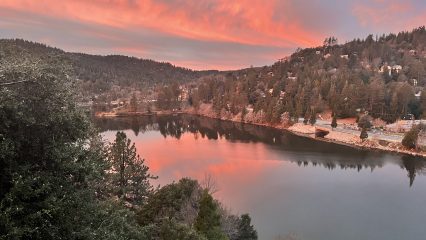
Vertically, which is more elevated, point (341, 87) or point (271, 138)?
point (341, 87)

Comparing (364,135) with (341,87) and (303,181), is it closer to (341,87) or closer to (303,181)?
(303,181)

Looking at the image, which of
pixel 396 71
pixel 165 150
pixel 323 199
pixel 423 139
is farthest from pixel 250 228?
pixel 396 71

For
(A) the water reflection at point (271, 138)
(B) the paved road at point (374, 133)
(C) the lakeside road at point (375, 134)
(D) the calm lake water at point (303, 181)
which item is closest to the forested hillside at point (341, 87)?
(B) the paved road at point (374, 133)

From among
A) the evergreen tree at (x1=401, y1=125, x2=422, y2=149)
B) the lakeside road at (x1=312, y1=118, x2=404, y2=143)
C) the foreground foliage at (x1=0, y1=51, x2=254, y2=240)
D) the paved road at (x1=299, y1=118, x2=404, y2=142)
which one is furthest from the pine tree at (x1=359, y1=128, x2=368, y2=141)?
the foreground foliage at (x1=0, y1=51, x2=254, y2=240)

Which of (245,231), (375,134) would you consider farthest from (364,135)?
(245,231)

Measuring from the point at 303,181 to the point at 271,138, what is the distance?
101 feet

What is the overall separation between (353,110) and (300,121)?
1075 centimetres

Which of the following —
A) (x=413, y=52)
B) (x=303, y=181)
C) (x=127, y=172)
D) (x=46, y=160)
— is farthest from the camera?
(x=413, y=52)

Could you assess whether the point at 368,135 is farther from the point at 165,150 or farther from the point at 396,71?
the point at 396,71

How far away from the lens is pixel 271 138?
237ft

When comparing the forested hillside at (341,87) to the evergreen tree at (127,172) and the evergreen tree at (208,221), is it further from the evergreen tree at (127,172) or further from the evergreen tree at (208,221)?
the evergreen tree at (208,221)

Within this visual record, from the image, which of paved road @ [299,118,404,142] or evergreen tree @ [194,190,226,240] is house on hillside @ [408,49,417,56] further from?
evergreen tree @ [194,190,226,240]

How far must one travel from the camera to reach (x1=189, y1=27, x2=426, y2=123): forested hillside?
80.4m

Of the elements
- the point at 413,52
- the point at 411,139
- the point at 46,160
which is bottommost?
the point at 411,139
